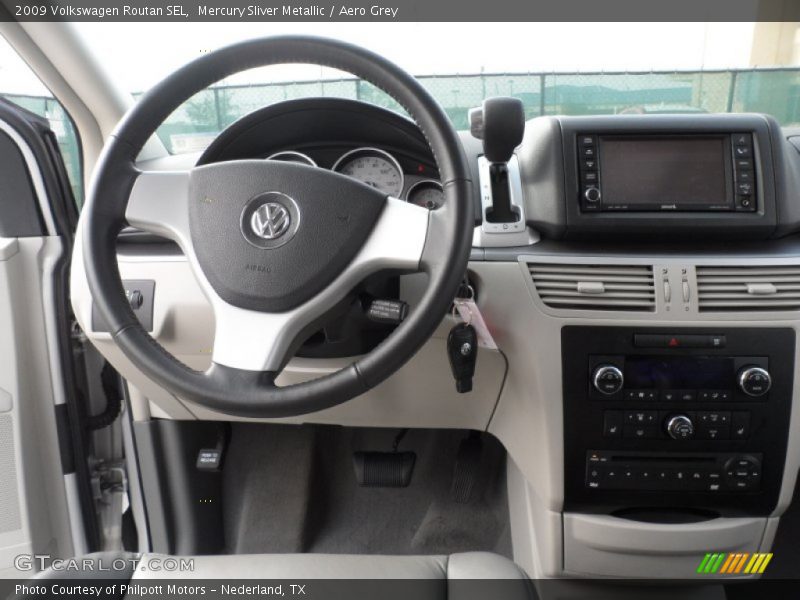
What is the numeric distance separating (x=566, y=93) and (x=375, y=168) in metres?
0.54

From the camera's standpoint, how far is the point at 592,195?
1205mm

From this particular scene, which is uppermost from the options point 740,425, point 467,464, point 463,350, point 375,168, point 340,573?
point 375,168

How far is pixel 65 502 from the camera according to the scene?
166 cm

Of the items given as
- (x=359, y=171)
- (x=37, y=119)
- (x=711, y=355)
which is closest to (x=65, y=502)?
(x=37, y=119)

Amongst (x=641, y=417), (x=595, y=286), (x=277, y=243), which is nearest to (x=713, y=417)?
(x=641, y=417)

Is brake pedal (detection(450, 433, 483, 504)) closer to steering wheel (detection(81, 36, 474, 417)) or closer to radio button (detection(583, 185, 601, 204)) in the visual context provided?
radio button (detection(583, 185, 601, 204))

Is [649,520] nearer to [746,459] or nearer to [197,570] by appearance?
[746,459]

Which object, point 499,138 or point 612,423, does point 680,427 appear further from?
point 499,138

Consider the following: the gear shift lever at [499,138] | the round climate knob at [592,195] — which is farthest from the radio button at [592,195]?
the gear shift lever at [499,138]

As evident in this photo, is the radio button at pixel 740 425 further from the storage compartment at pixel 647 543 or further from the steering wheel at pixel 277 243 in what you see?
the steering wheel at pixel 277 243

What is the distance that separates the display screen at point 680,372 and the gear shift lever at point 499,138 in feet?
1.27

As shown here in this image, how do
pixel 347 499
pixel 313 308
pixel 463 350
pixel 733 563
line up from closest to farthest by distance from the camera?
pixel 313 308 < pixel 463 350 < pixel 733 563 < pixel 347 499

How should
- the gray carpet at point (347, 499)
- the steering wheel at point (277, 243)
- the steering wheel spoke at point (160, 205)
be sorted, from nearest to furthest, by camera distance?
the steering wheel at point (277, 243) < the steering wheel spoke at point (160, 205) < the gray carpet at point (347, 499)

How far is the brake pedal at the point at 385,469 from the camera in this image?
1.67 metres
